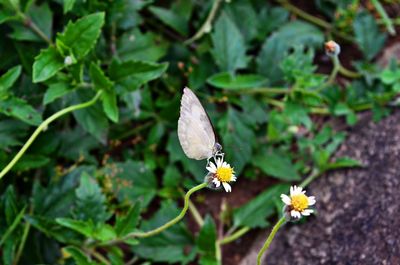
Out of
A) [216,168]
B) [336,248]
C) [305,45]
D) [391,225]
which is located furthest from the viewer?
[305,45]

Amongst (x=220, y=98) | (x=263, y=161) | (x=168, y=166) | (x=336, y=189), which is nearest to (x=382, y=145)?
(x=336, y=189)

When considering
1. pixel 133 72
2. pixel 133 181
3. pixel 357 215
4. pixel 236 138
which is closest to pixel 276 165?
pixel 236 138

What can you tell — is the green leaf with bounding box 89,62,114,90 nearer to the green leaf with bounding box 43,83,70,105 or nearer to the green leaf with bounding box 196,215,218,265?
the green leaf with bounding box 43,83,70,105

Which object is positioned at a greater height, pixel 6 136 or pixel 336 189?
pixel 6 136

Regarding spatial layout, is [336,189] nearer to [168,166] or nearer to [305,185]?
[305,185]

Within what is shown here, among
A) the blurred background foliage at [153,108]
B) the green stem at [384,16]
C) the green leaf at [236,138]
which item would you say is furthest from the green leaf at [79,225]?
the green stem at [384,16]

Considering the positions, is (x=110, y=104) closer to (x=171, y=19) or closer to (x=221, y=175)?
(x=171, y=19)

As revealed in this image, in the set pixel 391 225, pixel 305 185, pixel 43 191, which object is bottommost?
pixel 305 185
